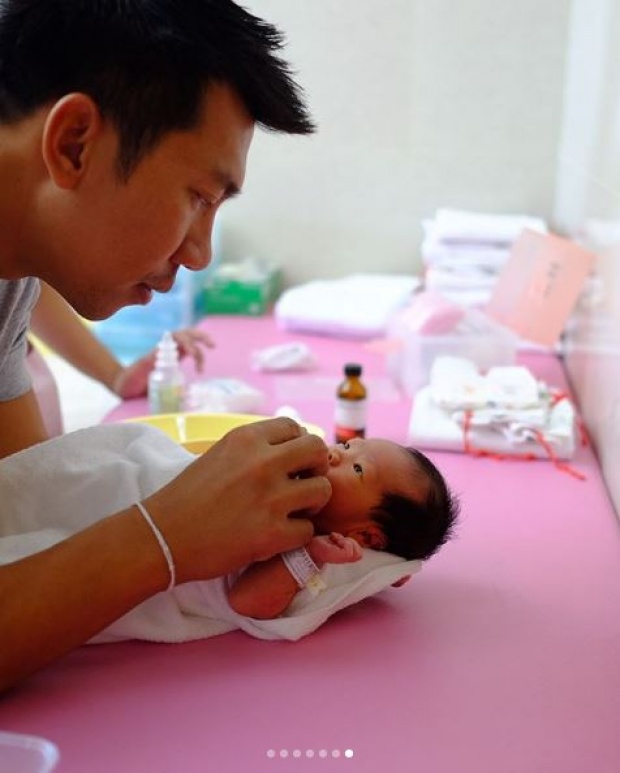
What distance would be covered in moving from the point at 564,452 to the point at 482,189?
135cm

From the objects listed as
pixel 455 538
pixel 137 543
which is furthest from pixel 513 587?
pixel 137 543

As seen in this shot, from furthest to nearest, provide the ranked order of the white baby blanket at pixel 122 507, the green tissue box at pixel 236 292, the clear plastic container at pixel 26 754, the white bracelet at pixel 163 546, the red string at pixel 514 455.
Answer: the green tissue box at pixel 236 292, the red string at pixel 514 455, the white baby blanket at pixel 122 507, the white bracelet at pixel 163 546, the clear plastic container at pixel 26 754

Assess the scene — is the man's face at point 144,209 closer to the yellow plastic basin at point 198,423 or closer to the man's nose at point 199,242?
the man's nose at point 199,242

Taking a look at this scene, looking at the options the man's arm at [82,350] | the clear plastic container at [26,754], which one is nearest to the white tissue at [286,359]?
the man's arm at [82,350]

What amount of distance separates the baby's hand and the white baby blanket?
27mm

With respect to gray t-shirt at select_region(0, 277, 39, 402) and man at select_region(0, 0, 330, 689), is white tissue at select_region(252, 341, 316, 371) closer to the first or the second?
gray t-shirt at select_region(0, 277, 39, 402)

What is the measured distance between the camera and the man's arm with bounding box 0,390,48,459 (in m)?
1.47

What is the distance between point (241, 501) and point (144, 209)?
0.32m

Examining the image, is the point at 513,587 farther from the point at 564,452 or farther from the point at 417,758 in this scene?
the point at 564,452

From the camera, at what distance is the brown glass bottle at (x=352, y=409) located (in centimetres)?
174

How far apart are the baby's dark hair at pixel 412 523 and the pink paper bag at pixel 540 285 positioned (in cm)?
105

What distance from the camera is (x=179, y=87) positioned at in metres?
1.04

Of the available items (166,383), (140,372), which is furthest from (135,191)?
(140,372)

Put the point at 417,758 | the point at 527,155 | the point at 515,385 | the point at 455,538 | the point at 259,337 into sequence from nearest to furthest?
the point at 417,758, the point at 455,538, the point at 515,385, the point at 259,337, the point at 527,155
